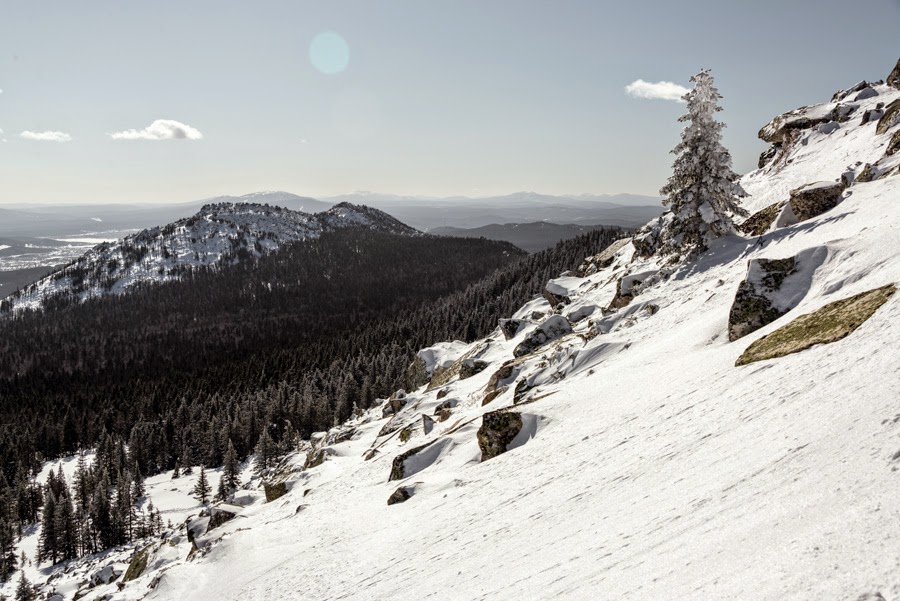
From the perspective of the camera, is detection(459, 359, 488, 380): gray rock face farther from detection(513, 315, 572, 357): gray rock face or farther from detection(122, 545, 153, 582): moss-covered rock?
detection(122, 545, 153, 582): moss-covered rock

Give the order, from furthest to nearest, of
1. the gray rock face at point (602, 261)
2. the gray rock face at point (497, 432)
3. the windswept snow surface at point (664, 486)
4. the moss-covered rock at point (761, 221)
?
the gray rock face at point (602, 261) < the moss-covered rock at point (761, 221) < the gray rock face at point (497, 432) < the windswept snow surface at point (664, 486)

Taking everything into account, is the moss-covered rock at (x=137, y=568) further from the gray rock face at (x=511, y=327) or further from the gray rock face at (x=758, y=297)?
the gray rock face at (x=758, y=297)

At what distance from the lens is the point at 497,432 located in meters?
17.7

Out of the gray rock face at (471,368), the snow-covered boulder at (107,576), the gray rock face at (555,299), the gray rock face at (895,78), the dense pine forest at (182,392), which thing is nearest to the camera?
the snow-covered boulder at (107,576)

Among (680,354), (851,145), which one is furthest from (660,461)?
(851,145)

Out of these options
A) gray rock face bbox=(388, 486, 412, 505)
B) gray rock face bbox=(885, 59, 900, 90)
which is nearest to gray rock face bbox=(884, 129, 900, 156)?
gray rock face bbox=(885, 59, 900, 90)

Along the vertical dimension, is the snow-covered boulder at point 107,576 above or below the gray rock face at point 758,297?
below

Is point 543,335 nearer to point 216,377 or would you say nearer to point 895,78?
point 895,78

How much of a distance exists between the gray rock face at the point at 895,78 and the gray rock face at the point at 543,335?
36940 mm

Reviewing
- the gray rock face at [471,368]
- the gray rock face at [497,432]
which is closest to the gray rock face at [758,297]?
the gray rock face at [497,432]

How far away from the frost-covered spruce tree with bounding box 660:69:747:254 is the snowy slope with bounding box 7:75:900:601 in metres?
2.02

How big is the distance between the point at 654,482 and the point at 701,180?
25.0 meters

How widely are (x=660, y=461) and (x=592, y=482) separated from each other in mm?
1835

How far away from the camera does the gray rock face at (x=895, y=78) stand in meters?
38.5
